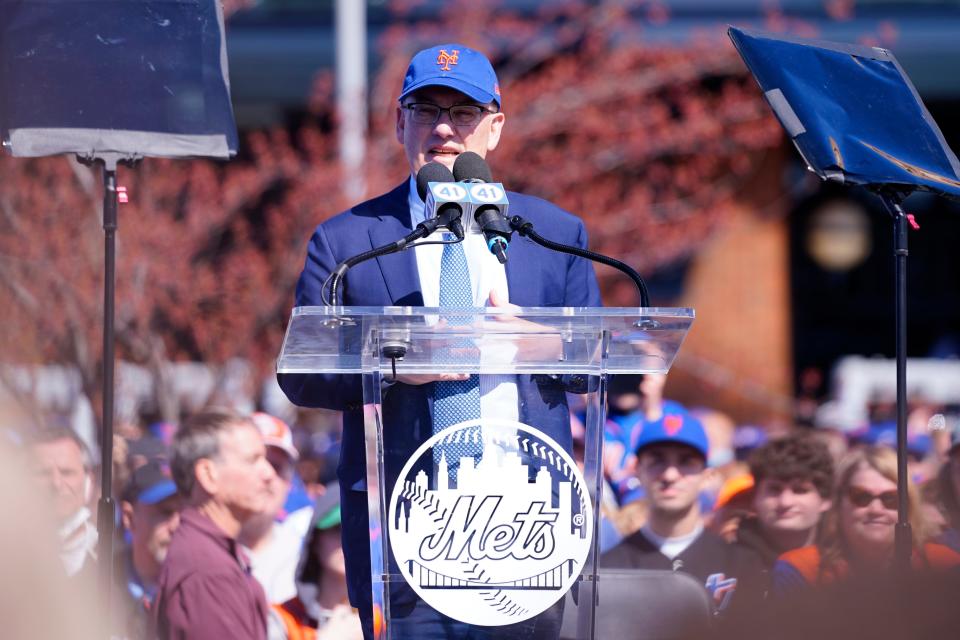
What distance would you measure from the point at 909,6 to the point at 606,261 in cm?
1406

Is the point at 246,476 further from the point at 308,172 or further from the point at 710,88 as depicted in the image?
the point at 710,88

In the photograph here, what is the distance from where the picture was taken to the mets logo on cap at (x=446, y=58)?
373 centimetres

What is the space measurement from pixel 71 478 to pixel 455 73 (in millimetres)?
2884

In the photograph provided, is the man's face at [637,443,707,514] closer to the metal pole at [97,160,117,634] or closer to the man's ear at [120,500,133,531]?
the man's ear at [120,500,133,531]

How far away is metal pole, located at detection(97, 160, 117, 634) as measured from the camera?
404 centimetres

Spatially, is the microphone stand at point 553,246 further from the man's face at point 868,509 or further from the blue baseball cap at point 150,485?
the blue baseball cap at point 150,485

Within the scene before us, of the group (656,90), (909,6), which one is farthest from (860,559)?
(909,6)

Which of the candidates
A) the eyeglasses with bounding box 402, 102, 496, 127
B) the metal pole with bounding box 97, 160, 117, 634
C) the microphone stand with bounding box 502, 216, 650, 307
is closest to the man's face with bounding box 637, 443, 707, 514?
the metal pole with bounding box 97, 160, 117, 634

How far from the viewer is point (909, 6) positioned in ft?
53.0

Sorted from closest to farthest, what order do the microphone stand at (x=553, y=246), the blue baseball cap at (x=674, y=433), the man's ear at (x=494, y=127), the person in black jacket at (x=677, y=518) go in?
1. the microphone stand at (x=553, y=246)
2. the man's ear at (x=494, y=127)
3. the person in black jacket at (x=677, y=518)
4. the blue baseball cap at (x=674, y=433)

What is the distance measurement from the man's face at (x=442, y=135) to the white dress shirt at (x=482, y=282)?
0.12 metres

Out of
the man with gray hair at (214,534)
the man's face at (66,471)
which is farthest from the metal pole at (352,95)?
the man with gray hair at (214,534)

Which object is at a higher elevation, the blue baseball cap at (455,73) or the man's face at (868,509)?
the blue baseball cap at (455,73)

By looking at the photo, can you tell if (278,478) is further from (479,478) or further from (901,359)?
(479,478)
